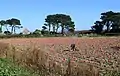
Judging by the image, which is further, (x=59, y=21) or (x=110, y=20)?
(x=59, y=21)

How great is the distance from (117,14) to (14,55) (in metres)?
55.5

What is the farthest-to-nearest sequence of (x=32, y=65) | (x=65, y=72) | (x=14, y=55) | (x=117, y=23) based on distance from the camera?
(x=117, y=23) < (x=14, y=55) < (x=32, y=65) < (x=65, y=72)

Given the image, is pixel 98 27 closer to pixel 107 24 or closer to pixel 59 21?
pixel 107 24

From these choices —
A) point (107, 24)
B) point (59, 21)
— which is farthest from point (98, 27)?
point (59, 21)

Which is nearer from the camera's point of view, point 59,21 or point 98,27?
point 98,27

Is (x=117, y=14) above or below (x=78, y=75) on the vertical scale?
above

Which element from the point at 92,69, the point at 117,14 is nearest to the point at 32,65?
the point at 92,69

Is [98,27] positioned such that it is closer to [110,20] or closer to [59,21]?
[110,20]

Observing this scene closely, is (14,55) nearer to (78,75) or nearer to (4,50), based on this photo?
(4,50)

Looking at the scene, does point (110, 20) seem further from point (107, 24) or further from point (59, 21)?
point (59, 21)

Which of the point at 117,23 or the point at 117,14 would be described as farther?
the point at 117,14

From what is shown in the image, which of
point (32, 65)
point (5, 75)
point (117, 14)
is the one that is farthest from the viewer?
point (117, 14)

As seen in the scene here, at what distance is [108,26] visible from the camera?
6481 cm

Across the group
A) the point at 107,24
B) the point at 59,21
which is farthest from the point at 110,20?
the point at 59,21
